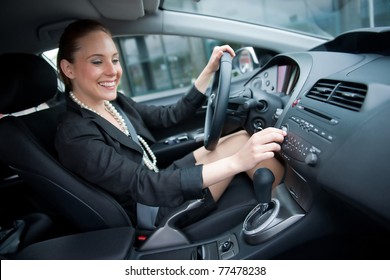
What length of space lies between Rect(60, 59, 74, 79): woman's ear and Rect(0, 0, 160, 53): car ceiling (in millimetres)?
361

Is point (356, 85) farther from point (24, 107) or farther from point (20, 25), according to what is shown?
point (20, 25)

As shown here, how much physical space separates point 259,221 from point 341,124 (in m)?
0.46

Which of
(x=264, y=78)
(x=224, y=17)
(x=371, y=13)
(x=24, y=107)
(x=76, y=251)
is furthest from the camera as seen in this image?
(x=371, y=13)

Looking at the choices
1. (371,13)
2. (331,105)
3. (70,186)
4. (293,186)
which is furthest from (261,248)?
(371,13)

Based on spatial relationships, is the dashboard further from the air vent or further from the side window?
the side window

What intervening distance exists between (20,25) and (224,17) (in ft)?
3.51

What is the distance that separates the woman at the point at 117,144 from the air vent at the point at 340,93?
0.56ft

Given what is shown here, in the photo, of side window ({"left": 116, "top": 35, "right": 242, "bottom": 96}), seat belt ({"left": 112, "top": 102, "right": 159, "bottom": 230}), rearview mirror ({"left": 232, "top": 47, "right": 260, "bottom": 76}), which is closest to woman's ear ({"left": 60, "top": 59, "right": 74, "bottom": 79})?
seat belt ({"left": 112, "top": 102, "right": 159, "bottom": 230})

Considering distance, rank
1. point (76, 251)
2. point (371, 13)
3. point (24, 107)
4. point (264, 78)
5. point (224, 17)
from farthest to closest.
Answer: point (371, 13), point (224, 17), point (264, 78), point (24, 107), point (76, 251)

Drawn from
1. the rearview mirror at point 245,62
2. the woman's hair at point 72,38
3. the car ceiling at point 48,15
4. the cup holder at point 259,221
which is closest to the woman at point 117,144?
the woman's hair at point 72,38

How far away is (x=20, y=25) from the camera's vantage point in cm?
141

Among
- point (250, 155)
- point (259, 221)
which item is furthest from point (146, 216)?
point (250, 155)

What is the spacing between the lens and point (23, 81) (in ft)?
3.77

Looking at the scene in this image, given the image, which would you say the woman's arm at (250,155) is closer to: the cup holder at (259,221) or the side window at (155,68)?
the cup holder at (259,221)
